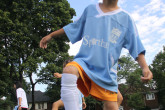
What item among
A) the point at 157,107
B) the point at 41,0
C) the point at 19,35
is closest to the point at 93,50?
the point at 19,35

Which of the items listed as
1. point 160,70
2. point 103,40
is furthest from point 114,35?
point 160,70

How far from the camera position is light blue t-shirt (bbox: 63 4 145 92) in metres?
2.31

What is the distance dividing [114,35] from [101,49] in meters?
0.30

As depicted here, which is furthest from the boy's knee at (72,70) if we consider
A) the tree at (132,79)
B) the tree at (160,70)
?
the tree at (160,70)

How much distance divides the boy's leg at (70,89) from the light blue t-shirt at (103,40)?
0.19 m

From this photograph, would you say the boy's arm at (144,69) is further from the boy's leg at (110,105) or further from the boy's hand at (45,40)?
the boy's hand at (45,40)

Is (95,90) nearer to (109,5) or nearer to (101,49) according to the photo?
(101,49)

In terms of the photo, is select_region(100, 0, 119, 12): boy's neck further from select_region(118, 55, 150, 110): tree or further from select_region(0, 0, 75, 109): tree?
select_region(118, 55, 150, 110): tree

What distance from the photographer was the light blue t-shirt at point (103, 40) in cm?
231

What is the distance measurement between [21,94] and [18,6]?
13.9 metres

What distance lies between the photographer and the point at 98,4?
2672 mm

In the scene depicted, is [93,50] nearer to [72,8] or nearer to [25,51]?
[25,51]

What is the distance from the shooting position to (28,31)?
1952cm

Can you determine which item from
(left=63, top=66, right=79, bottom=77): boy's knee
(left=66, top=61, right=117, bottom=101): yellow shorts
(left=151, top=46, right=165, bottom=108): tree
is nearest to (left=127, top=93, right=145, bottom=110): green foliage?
(left=151, top=46, right=165, bottom=108): tree
